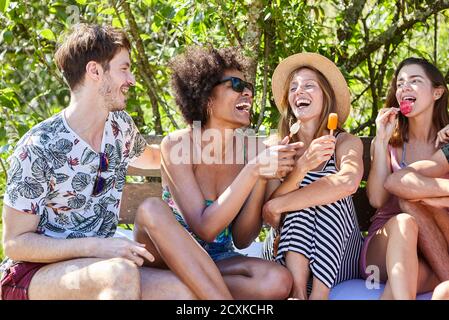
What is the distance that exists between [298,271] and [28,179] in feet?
3.59

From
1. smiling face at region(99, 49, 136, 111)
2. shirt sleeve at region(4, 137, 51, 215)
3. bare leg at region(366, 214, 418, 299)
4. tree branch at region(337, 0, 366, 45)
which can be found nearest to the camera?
shirt sleeve at region(4, 137, 51, 215)

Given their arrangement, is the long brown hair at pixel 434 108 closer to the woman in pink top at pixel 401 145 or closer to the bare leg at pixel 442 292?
the woman in pink top at pixel 401 145

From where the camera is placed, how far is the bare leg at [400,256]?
2.79 m

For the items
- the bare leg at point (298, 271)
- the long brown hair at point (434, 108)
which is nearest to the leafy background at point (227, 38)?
the long brown hair at point (434, 108)

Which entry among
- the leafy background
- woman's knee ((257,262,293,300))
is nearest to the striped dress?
woman's knee ((257,262,293,300))

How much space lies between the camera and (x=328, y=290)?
2.90m

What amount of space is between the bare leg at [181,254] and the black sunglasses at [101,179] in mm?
239

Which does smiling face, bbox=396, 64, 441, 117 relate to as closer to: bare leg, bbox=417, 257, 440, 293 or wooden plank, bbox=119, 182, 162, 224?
bare leg, bbox=417, 257, 440, 293

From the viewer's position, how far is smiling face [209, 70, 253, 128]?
3219 millimetres

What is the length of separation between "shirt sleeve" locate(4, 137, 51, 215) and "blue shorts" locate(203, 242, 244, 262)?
76cm

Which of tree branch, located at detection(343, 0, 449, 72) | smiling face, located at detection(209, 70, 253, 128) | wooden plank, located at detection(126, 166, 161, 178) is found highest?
tree branch, located at detection(343, 0, 449, 72)

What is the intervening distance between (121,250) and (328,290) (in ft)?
2.82

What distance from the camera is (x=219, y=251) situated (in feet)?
10.3
